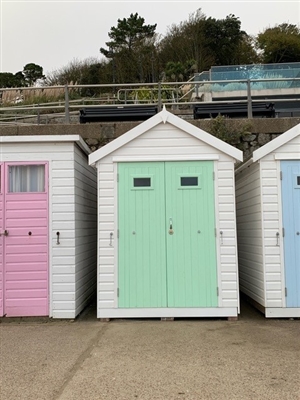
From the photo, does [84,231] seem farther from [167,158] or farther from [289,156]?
[289,156]

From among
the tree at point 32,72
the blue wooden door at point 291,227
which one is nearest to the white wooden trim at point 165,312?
the blue wooden door at point 291,227

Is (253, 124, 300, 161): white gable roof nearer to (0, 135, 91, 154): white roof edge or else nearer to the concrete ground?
the concrete ground

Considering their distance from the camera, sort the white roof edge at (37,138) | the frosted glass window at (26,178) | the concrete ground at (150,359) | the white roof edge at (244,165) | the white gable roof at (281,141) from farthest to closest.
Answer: the white roof edge at (244,165)
the frosted glass window at (26,178)
the white roof edge at (37,138)
the white gable roof at (281,141)
the concrete ground at (150,359)

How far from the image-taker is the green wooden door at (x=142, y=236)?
17.7 ft

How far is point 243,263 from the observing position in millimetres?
6746

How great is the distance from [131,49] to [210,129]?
22.6 metres

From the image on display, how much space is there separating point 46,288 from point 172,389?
2934mm

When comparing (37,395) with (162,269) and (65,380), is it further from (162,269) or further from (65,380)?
(162,269)

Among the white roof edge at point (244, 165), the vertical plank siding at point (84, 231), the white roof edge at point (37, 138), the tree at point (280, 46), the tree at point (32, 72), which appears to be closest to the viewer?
the white roof edge at point (37, 138)

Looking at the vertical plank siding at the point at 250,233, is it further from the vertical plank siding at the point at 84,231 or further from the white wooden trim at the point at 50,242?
the white wooden trim at the point at 50,242

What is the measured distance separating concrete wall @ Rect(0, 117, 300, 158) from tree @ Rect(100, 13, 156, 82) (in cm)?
1851

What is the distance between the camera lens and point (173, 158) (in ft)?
18.1

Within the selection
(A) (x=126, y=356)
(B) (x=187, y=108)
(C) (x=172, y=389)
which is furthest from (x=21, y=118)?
(C) (x=172, y=389)

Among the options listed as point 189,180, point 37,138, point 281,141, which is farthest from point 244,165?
point 37,138
